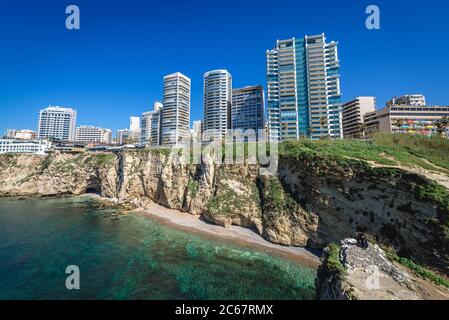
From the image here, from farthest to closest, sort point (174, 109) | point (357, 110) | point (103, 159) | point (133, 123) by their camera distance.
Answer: point (133, 123) → point (174, 109) → point (357, 110) → point (103, 159)

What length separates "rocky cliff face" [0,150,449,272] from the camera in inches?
549

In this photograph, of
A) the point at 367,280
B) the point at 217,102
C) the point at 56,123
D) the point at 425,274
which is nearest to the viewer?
the point at 367,280

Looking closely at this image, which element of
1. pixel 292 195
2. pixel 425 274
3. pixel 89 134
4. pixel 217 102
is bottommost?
pixel 425 274

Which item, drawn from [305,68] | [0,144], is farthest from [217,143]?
[0,144]

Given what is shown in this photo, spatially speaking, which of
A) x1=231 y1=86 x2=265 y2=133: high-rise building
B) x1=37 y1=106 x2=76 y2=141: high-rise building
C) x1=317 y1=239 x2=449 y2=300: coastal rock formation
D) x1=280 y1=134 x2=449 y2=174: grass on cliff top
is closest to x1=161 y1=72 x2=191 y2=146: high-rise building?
x1=231 y1=86 x2=265 y2=133: high-rise building

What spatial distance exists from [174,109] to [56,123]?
3878 inches

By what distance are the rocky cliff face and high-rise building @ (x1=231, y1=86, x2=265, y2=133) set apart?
5823 centimetres

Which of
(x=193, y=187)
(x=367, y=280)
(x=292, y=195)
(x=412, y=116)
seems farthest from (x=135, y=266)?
(x=412, y=116)

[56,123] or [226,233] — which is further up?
[56,123]

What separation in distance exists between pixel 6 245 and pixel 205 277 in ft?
73.4

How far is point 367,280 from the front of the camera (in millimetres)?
8625

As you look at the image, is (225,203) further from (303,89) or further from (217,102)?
(217,102)

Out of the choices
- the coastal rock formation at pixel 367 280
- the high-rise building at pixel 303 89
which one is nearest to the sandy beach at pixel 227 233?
the coastal rock formation at pixel 367 280

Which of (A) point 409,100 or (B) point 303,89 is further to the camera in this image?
(A) point 409,100
